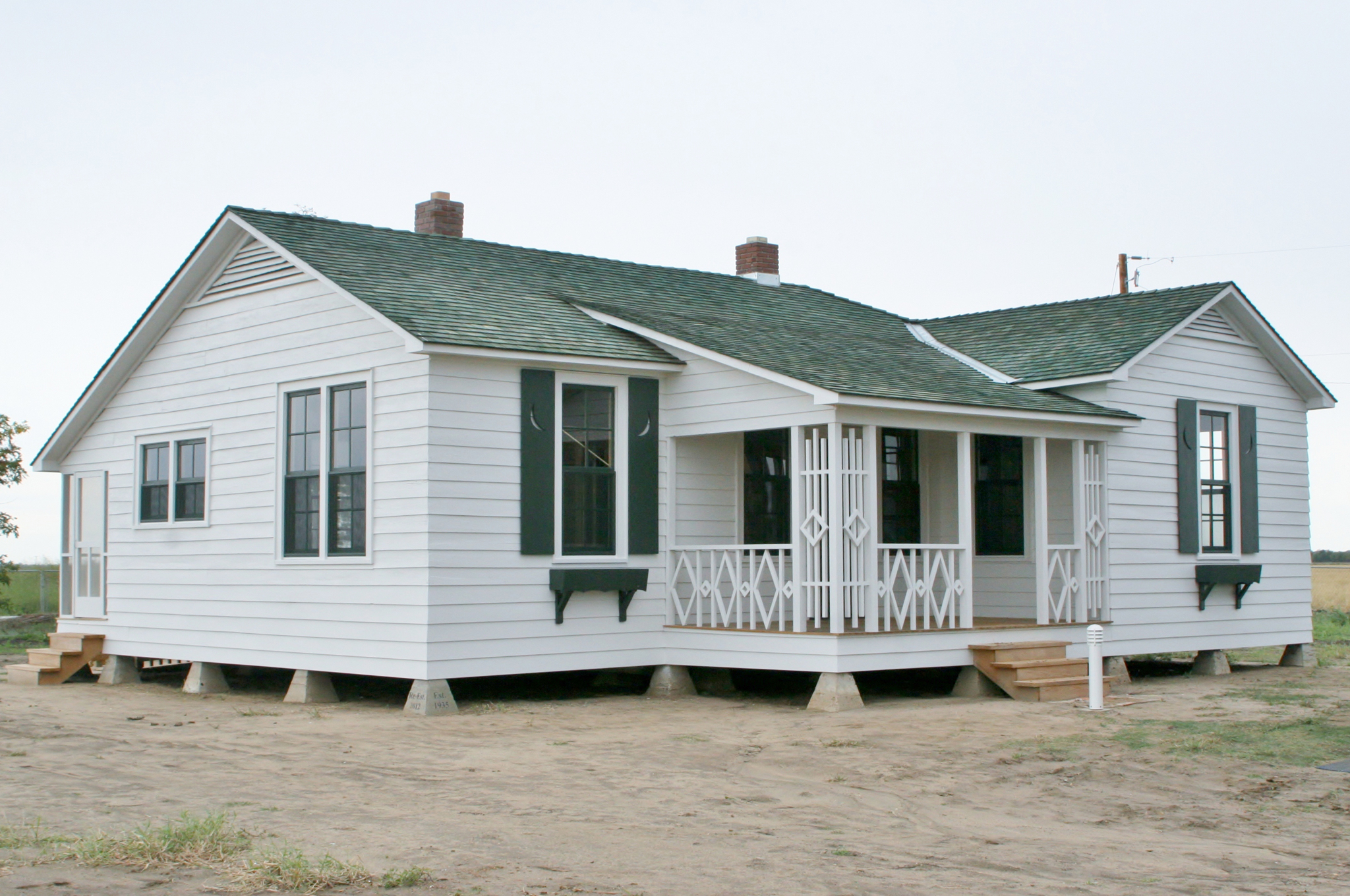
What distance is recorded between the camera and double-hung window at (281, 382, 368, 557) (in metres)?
14.1

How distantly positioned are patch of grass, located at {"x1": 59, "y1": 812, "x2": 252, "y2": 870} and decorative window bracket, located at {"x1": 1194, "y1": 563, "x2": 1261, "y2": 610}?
12763mm

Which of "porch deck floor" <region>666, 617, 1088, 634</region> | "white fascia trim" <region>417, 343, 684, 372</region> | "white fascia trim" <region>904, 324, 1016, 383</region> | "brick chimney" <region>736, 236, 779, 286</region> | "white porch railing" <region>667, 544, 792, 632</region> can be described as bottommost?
"porch deck floor" <region>666, 617, 1088, 634</region>

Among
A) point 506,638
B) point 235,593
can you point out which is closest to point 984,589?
point 506,638

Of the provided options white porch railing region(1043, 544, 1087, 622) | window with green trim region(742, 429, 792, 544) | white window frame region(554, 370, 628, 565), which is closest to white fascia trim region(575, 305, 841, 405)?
white window frame region(554, 370, 628, 565)

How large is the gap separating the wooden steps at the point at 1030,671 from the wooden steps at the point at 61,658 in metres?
10.6

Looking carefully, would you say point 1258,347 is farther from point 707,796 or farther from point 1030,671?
point 707,796

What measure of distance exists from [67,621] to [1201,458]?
14.4 metres

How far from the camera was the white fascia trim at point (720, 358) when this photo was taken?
13.1m

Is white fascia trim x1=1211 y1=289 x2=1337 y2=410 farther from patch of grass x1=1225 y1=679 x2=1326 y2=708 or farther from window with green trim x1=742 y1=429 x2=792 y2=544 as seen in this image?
window with green trim x1=742 y1=429 x2=792 y2=544

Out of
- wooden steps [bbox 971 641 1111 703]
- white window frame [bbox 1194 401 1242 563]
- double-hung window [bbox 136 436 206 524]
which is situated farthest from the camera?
white window frame [bbox 1194 401 1242 563]

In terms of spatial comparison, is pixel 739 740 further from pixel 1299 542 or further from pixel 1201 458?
pixel 1299 542

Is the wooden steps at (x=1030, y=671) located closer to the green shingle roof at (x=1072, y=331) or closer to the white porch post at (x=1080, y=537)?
the white porch post at (x=1080, y=537)

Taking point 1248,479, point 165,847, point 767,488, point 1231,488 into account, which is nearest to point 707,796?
point 165,847

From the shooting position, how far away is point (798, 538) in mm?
13672
